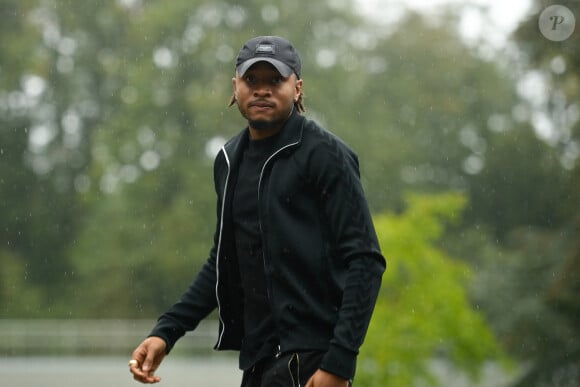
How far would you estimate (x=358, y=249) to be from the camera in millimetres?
3301

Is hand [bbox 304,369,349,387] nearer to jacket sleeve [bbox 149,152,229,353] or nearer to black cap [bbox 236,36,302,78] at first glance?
jacket sleeve [bbox 149,152,229,353]

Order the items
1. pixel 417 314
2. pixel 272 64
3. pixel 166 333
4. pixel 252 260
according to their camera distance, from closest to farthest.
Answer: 1. pixel 272 64
2. pixel 252 260
3. pixel 166 333
4. pixel 417 314

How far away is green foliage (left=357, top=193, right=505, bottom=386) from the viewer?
1739 cm

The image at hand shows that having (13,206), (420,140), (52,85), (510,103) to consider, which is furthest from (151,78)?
(510,103)

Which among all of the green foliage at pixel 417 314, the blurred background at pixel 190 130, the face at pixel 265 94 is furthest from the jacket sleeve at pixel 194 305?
the blurred background at pixel 190 130

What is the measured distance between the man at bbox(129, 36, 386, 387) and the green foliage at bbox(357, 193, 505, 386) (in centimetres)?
1379

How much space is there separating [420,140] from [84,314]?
1259 cm

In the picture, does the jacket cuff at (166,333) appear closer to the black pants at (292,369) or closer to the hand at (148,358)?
the hand at (148,358)

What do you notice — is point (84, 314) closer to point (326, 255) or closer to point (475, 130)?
point (475, 130)

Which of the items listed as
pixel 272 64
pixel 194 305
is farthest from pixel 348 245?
pixel 194 305

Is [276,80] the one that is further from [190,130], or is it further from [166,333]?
[190,130]

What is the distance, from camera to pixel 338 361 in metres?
3.21

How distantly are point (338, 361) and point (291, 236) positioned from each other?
1.33 feet

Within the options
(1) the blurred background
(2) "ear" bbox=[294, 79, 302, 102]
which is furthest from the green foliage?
(2) "ear" bbox=[294, 79, 302, 102]
